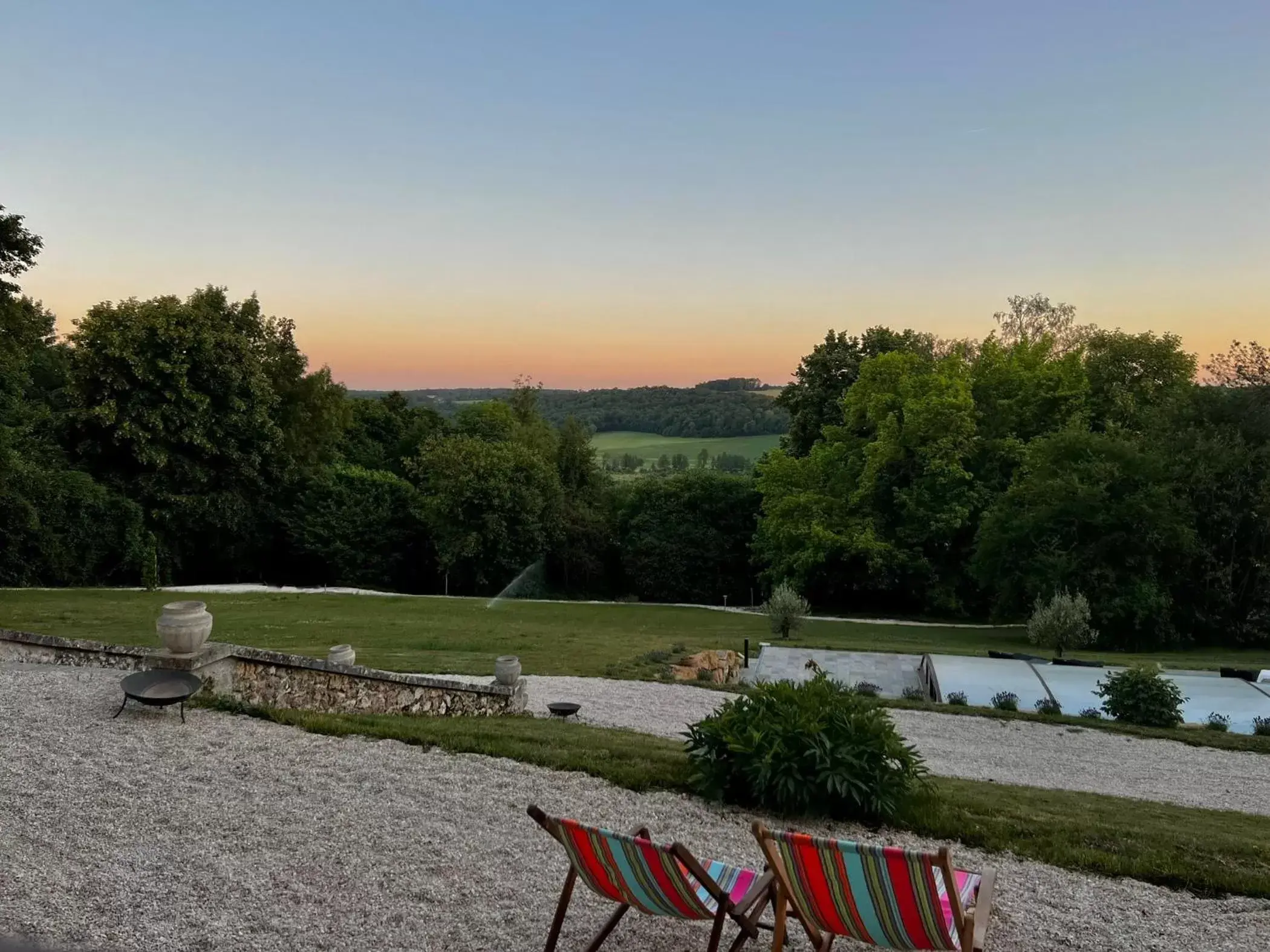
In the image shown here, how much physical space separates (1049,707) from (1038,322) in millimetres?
44781

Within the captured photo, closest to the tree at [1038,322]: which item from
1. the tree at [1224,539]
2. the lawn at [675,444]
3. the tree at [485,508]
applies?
the lawn at [675,444]

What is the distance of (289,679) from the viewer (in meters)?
9.89

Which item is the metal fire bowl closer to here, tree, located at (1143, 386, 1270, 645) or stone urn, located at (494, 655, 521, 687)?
stone urn, located at (494, 655, 521, 687)

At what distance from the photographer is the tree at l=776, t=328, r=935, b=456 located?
4119 centimetres

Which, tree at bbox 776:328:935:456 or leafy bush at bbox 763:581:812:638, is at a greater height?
tree at bbox 776:328:935:456

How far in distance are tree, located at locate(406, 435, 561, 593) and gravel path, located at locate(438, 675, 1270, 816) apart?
904 inches

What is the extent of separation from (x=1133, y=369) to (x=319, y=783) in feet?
141

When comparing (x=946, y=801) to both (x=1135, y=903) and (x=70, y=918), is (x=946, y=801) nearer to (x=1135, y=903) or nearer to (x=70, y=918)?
(x=1135, y=903)

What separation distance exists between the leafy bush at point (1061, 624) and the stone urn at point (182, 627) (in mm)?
17862

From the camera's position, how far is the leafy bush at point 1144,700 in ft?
43.8

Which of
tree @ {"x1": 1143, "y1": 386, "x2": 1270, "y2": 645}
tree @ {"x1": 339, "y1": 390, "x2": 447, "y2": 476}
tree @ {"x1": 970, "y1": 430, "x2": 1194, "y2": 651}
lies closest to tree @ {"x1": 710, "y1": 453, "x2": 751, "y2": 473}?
tree @ {"x1": 339, "y1": 390, "x2": 447, "y2": 476}

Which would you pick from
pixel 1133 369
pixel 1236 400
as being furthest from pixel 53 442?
pixel 1133 369

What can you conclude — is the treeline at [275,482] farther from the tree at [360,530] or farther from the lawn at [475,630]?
the lawn at [475,630]

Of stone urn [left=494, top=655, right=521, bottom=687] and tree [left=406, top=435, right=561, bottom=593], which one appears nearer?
stone urn [left=494, top=655, right=521, bottom=687]
